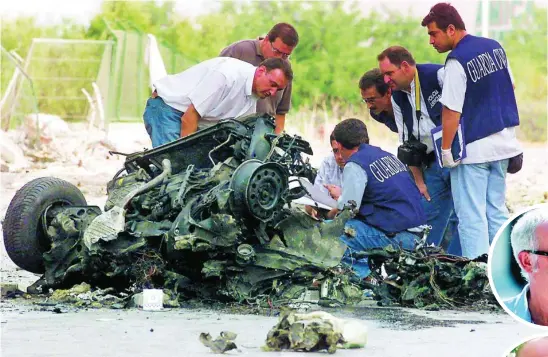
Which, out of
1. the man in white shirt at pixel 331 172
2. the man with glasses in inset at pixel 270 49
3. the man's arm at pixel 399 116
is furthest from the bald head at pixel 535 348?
the man with glasses in inset at pixel 270 49

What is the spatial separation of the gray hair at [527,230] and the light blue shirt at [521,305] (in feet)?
0.32

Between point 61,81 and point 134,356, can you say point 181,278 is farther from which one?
point 61,81

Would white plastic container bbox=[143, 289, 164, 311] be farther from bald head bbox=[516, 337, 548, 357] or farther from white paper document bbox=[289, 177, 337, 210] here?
bald head bbox=[516, 337, 548, 357]

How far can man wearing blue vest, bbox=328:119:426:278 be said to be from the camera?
9688 millimetres

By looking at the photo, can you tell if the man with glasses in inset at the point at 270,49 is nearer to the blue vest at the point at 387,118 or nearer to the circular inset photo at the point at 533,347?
the blue vest at the point at 387,118

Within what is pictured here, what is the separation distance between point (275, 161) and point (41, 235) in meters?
2.07

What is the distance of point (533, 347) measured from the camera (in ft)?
13.5

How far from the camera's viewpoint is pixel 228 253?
8688 millimetres

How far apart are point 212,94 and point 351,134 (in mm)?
1314

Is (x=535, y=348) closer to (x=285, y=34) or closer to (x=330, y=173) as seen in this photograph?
(x=330, y=173)

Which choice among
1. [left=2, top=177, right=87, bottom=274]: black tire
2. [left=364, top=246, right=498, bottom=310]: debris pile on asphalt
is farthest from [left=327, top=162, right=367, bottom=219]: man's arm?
[left=2, top=177, right=87, bottom=274]: black tire

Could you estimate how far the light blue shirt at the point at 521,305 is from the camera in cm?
414

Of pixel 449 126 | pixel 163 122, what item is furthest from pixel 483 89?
pixel 163 122

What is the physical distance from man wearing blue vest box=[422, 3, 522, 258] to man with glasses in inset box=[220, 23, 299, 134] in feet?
5.16
